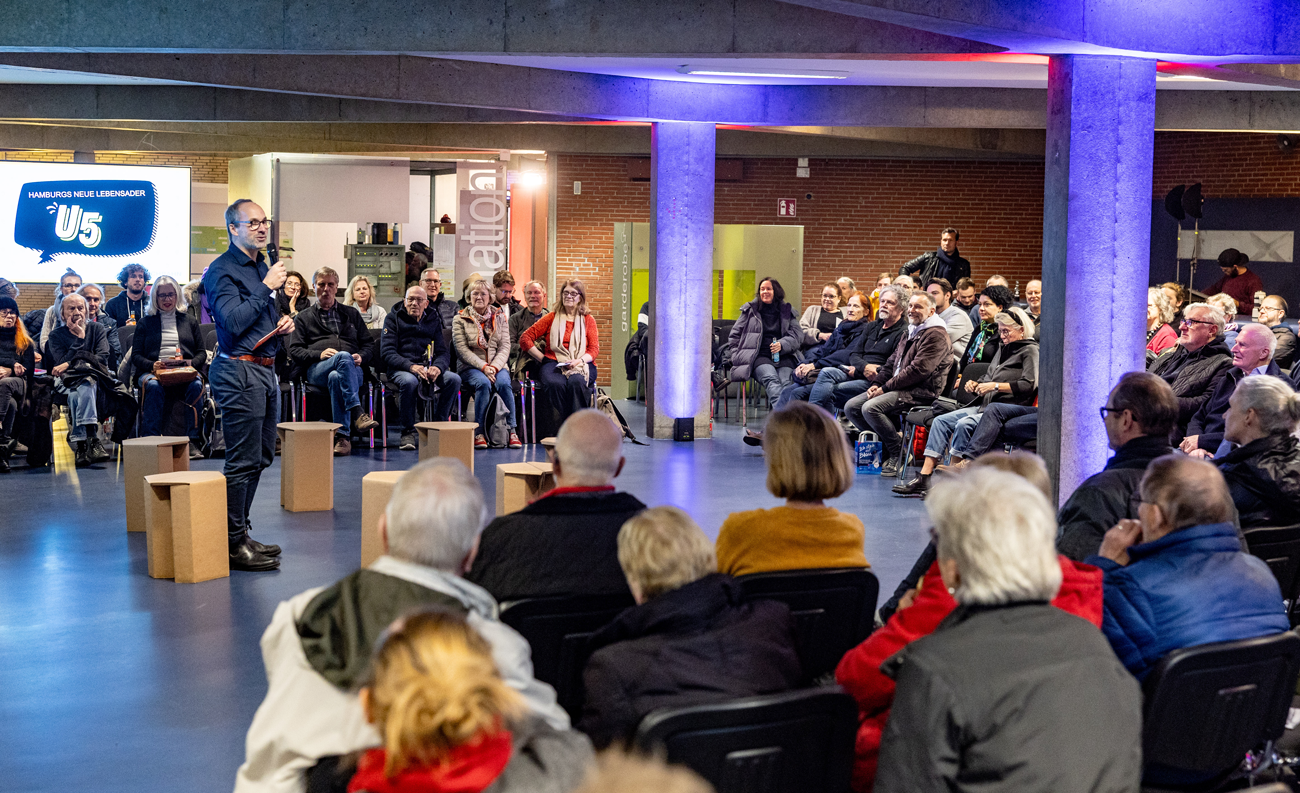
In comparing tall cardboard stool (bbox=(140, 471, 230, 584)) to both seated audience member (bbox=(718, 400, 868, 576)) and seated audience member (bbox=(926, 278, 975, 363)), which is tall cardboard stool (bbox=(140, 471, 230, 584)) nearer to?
seated audience member (bbox=(718, 400, 868, 576))

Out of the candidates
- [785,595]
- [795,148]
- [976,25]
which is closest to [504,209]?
[795,148]

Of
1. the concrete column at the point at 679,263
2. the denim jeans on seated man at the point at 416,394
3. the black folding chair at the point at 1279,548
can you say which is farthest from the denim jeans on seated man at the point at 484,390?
the black folding chair at the point at 1279,548

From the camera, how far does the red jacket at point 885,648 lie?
248 centimetres

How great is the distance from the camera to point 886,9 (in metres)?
5.75

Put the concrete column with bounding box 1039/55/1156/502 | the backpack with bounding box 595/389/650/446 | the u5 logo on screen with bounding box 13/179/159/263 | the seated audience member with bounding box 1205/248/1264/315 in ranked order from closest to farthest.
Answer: the concrete column with bounding box 1039/55/1156/502
the backpack with bounding box 595/389/650/446
the seated audience member with bounding box 1205/248/1264/315
the u5 logo on screen with bounding box 13/179/159/263

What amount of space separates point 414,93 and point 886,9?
4716mm

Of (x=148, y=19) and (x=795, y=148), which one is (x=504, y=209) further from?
(x=148, y=19)

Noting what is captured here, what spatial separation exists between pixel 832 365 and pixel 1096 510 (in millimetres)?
6294

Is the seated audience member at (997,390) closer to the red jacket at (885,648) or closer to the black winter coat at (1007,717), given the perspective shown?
the red jacket at (885,648)

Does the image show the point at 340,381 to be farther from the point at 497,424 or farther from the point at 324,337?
the point at 497,424

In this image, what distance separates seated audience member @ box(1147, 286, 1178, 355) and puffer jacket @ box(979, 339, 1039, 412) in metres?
0.88

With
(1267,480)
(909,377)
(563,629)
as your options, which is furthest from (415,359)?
(563,629)

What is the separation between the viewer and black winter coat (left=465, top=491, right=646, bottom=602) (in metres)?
2.99

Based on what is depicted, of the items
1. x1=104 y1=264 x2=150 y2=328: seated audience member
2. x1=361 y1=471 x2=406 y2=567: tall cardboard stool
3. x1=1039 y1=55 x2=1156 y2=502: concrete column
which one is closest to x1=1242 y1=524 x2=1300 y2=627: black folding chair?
x1=1039 y1=55 x2=1156 y2=502: concrete column
